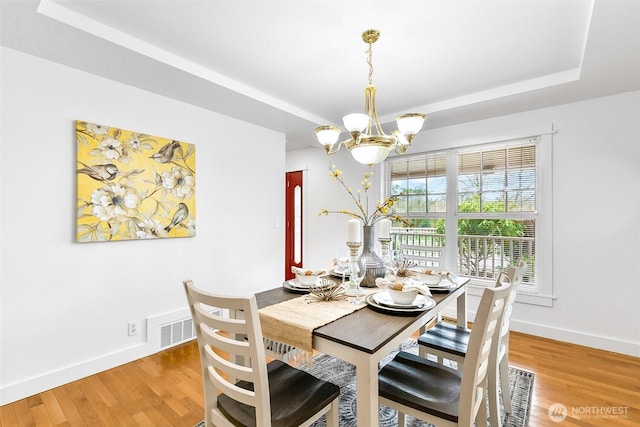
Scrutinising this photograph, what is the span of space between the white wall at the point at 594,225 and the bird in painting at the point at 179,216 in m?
3.54

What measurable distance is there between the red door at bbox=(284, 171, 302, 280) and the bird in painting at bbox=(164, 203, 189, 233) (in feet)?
8.86

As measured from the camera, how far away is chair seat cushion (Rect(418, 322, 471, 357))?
5.77ft

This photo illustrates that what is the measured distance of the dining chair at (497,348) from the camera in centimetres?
159

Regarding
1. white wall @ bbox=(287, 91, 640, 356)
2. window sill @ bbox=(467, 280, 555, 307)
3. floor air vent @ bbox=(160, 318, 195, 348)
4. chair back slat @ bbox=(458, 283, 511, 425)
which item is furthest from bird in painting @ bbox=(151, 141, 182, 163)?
window sill @ bbox=(467, 280, 555, 307)

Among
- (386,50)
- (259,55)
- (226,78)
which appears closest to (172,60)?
(226,78)

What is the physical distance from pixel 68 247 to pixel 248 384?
1.87 metres

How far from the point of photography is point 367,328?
134 centimetres

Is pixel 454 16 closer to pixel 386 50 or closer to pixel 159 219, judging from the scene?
pixel 386 50

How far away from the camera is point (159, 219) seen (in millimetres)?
2730

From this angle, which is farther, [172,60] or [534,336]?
[534,336]

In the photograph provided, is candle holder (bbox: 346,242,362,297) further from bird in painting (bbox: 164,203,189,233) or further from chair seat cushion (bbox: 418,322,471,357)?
bird in painting (bbox: 164,203,189,233)

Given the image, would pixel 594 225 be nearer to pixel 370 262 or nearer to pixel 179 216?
pixel 370 262

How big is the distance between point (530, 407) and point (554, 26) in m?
2.47

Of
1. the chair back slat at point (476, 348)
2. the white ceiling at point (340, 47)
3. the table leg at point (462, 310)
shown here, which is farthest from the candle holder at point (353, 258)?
the white ceiling at point (340, 47)
